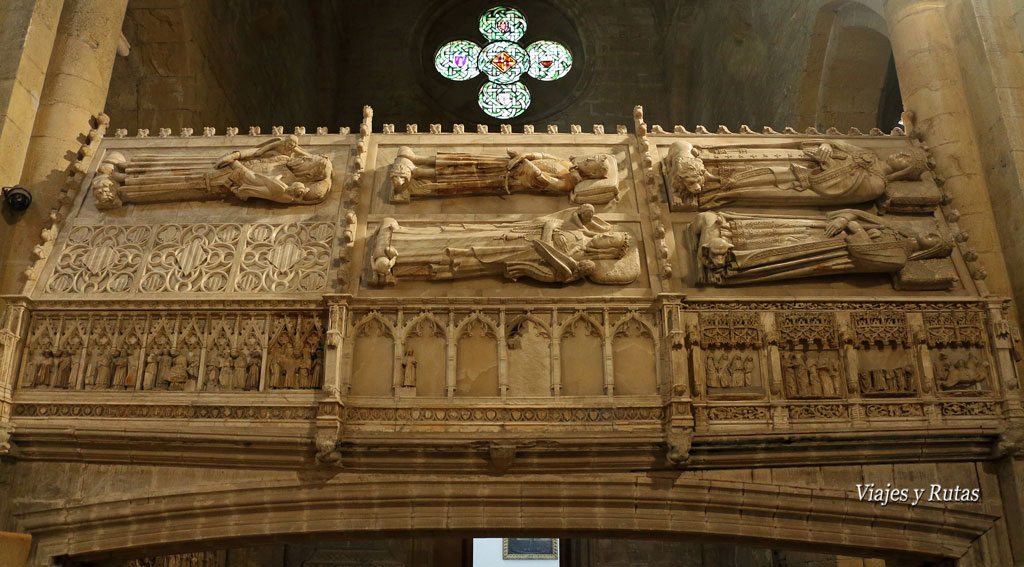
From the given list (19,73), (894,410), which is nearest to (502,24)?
(19,73)

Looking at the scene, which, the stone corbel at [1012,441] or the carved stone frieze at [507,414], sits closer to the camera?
the stone corbel at [1012,441]

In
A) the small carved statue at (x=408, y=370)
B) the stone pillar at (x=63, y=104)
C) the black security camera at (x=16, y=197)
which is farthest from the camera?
the stone pillar at (x=63, y=104)

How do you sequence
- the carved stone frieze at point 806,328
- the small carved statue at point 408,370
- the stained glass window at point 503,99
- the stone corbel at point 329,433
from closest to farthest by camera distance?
1. the stone corbel at point 329,433
2. the small carved statue at point 408,370
3. the carved stone frieze at point 806,328
4. the stained glass window at point 503,99

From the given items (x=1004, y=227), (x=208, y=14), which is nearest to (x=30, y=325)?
(x=208, y=14)

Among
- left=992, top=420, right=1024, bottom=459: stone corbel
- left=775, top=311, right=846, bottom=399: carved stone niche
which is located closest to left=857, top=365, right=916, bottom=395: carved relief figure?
left=775, top=311, right=846, bottom=399: carved stone niche

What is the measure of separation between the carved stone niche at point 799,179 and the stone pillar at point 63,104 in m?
5.21

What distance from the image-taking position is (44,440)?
671cm

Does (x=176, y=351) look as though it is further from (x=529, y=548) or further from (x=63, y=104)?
(x=529, y=548)

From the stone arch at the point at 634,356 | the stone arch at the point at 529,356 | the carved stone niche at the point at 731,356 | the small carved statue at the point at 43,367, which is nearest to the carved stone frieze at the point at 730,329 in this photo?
the carved stone niche at the point at 731,356

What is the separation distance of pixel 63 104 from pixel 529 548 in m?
9.38

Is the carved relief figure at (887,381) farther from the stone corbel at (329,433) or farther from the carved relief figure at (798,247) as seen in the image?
the stone corbel at (329,433)

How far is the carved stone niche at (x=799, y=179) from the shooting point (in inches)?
304

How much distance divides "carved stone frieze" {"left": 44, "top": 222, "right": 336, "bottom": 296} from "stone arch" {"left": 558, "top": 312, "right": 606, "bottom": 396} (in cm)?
190

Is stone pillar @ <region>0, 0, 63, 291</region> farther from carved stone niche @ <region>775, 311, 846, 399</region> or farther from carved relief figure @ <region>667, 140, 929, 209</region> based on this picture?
carved stone niche @ <region>775, 311, 846, 399</region>
